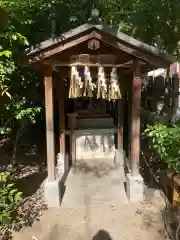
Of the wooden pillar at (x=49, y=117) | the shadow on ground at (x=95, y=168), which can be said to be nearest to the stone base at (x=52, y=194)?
the wooden pillar at (x=49, y=117)

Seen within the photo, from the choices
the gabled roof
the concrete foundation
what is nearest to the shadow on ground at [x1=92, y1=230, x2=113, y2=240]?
the concrete foundation

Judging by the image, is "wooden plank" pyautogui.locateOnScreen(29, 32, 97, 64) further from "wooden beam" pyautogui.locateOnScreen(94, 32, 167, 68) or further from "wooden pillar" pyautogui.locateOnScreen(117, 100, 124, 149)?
"wooden pillar" pyautogui.locateOnScreen(117, 100, 124, 149)

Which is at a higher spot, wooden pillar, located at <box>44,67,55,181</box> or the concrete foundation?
wooden pillar, located at <box>44,67,55,181</box>

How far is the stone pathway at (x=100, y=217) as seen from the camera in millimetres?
4254

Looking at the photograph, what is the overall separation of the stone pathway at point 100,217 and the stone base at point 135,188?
15 centimetres

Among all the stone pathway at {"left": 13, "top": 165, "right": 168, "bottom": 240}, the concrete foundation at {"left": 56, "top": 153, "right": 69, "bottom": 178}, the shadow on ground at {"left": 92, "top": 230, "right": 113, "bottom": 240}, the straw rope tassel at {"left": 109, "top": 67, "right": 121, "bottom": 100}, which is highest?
the straw rope tassel at {"left": 109, "top": 67, "right": 121, "bottom": 100}

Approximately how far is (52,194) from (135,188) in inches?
73.8

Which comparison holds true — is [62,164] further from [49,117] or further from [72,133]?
[49,117]

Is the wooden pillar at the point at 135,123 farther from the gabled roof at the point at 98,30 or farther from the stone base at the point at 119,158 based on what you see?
the stone base at the point at 119,158

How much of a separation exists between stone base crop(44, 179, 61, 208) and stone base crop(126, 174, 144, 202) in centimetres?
163

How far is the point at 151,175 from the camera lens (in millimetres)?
6492

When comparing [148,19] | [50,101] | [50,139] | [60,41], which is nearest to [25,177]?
[50,139]

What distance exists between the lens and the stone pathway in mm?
4254

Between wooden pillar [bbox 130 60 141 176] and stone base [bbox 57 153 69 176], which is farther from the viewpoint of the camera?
stone base [bbox 57 153 69 176]
